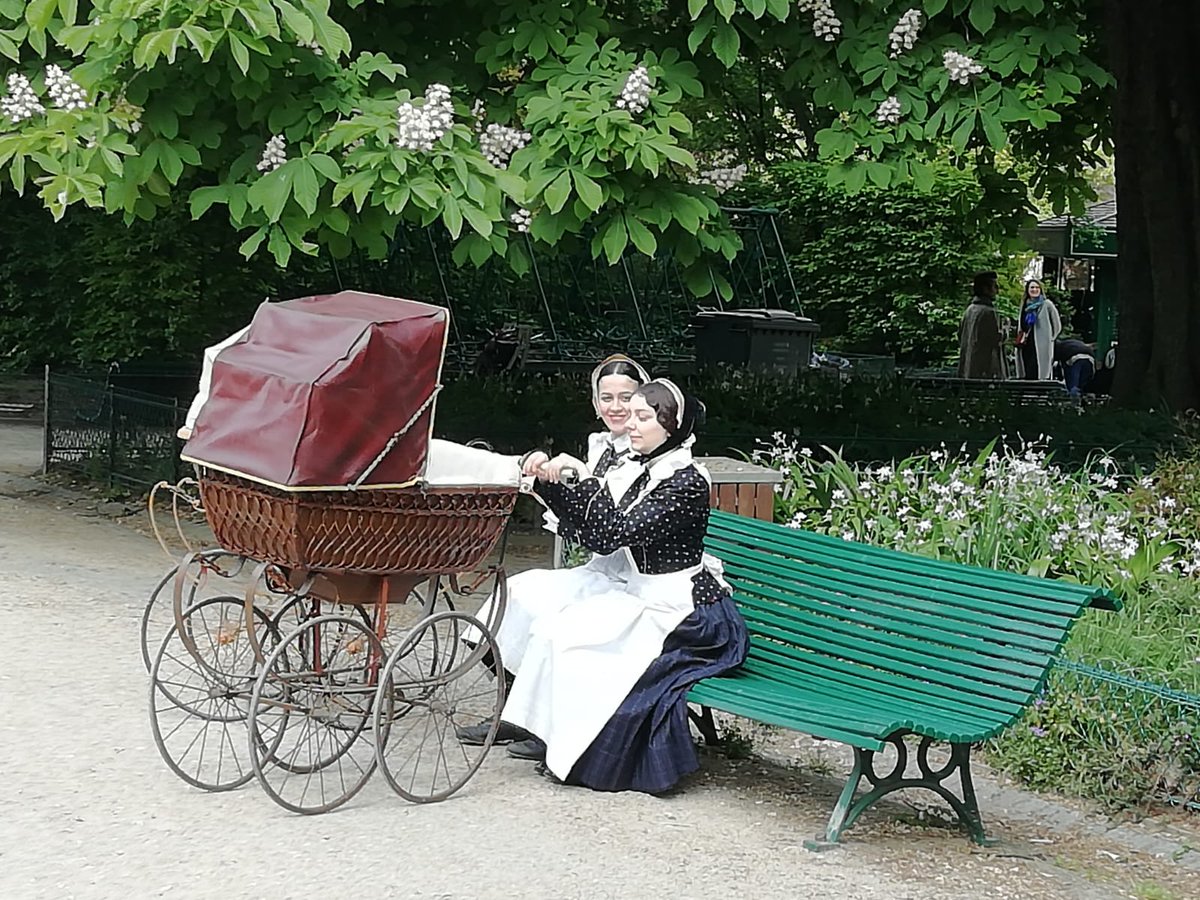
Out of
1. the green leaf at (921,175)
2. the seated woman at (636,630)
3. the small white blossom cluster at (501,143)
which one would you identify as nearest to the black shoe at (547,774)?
the seated woman at (636,630)

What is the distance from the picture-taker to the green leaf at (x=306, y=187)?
695 centimetres

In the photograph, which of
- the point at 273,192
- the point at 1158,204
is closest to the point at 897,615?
the point at 273,192

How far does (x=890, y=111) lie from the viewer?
7641 millimetres

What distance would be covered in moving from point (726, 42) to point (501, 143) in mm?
1173

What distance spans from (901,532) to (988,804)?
194 centimetres

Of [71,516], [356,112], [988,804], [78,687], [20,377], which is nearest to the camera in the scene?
[988,804]

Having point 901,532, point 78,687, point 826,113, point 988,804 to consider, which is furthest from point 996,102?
point 78,687

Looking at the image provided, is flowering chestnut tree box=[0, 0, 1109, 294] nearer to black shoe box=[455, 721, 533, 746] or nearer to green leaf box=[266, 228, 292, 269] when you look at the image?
green leaf box=[266, 228, 292, 269]

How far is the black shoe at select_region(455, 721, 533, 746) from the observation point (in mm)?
5684

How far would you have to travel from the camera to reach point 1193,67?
11.5m

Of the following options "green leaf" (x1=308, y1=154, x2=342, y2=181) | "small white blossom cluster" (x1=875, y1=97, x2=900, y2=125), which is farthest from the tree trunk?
"green leaf" (x1=308, y1=154, x2=342, y2=181)

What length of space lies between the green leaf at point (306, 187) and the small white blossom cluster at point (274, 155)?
0.19 meters

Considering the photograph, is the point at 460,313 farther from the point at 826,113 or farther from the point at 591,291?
the point at 826,113

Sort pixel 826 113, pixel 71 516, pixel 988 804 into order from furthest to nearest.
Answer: pixel 71 516 → pixel 826 113 → pixel 988 804
